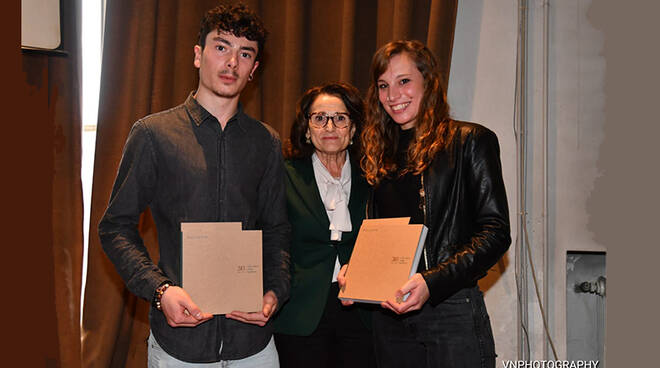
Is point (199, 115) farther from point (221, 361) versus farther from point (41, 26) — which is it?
point (41, 26)

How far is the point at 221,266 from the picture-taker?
1.78 metres

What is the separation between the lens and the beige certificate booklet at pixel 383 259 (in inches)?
70.9

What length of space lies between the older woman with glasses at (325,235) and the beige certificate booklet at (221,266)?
1.68 feet

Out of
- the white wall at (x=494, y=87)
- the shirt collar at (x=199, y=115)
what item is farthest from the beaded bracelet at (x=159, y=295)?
the white wall at (x=494, y=87)

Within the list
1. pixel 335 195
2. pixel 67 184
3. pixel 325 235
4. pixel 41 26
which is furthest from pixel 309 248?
pixel 41 26

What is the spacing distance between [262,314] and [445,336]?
60 cm

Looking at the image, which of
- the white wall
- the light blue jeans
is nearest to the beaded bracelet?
the light blue jeans

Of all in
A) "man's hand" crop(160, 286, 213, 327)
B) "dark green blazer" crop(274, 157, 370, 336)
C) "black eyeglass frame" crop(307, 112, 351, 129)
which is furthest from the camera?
"black eyeglass frame" crop(307, 112, 351, 129)

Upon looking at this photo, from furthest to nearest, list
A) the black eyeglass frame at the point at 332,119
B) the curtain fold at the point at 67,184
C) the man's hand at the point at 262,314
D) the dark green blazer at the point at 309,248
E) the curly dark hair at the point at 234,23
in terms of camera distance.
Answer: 1. the curtain fold at the point at 67,184
2. the black eyeglass frame at the point at 332,119
3. the dark green blazer at the point at 309,248
4. the curly dark hair at the point at 234,23
5. the man's hand at the point at 262,314

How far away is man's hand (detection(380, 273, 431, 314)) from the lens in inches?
69.4

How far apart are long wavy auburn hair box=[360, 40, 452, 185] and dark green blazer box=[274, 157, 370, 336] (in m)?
0.28

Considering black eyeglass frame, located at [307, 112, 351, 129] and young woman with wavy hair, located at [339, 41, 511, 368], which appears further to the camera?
black eyeglass frame, located at [307, 112, 351, 129]

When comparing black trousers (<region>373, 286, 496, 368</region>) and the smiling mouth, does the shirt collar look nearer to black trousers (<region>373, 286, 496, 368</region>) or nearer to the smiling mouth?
the smiling mouth

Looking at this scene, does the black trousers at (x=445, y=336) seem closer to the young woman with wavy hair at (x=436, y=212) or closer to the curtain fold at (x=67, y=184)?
the young woman with wavy hair at (x=436, y=212)
